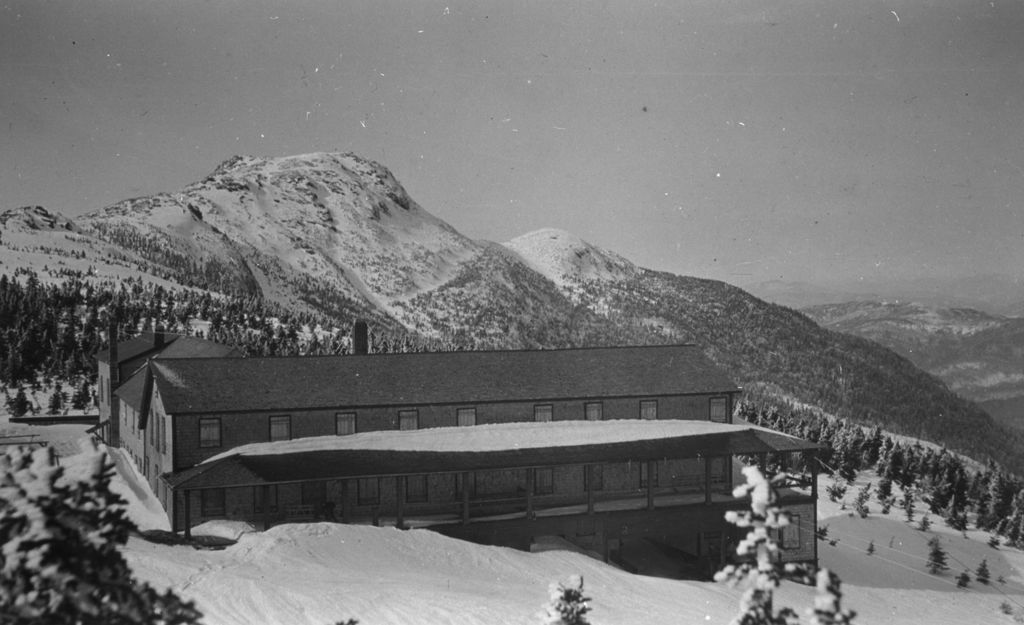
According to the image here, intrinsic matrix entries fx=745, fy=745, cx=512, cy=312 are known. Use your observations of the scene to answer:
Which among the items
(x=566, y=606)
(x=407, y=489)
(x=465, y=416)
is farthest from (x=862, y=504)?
(x=566, y=606)

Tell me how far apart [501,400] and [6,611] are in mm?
30900

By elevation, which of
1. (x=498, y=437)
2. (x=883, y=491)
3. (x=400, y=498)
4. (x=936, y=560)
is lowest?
(x=883, y=491)

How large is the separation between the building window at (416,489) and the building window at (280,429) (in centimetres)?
576

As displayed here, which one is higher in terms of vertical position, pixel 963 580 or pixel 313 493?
pixel 313 493

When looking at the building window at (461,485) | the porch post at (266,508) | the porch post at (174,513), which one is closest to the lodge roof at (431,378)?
the building window at (461,485)

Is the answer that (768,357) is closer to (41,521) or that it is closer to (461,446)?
(461,446)

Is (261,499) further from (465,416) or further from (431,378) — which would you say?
(465,416)

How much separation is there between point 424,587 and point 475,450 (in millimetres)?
11519

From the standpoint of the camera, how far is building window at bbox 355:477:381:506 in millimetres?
32844

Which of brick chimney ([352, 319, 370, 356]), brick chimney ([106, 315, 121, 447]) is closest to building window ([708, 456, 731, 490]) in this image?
brick chimney ([352, 319, 370, 356])

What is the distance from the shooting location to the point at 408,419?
→ 1378 inches

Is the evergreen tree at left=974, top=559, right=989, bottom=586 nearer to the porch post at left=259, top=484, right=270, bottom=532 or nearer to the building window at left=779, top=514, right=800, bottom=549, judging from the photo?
the building window at left=779, top=514, right=800, bottom=549

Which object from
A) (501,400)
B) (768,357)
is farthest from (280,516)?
(768,357)

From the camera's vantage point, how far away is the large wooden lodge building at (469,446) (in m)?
31.4
